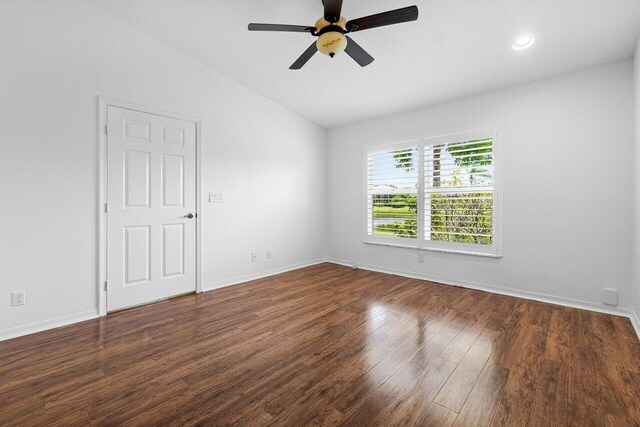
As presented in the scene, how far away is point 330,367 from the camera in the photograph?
2.00 m

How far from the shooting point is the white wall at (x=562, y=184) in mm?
2943

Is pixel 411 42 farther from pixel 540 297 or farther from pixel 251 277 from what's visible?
pixel 251 277

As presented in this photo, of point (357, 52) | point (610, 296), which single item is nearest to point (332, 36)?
point (357, 52)

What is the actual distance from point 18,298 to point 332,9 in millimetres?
3564

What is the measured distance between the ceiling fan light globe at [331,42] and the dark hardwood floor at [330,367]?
2.35 meters

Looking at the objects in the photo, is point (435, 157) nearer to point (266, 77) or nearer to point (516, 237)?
point (516, 237)

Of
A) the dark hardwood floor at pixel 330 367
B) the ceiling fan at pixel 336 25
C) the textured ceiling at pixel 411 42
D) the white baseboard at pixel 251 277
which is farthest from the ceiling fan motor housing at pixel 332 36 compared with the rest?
the white baseboard at pixel 251 277

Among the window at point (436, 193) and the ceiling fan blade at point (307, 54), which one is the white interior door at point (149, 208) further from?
the window at point (436, 193)

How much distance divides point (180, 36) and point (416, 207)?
377 centimetres

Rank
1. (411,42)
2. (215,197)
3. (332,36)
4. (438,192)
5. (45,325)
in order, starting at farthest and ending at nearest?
(438,192)
(215,197)
(411,42)
(45,325)
(332,36)

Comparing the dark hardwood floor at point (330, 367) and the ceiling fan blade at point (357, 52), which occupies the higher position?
the ceiling fan blade at point (357, 52)

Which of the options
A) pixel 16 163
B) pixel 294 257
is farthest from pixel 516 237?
pixel 16 163

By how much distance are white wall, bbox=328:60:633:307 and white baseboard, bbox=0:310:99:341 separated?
14.0 ft

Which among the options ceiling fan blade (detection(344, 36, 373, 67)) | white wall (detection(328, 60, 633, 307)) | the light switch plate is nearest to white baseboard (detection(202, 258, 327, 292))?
the light switch plate
